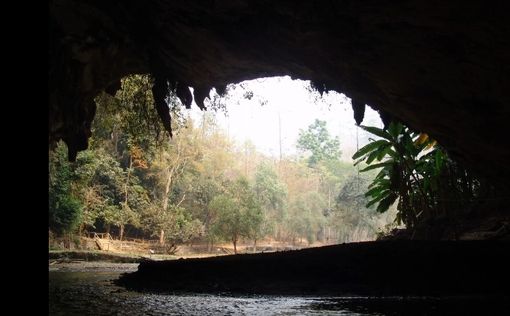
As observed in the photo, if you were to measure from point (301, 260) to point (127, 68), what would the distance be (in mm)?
5287

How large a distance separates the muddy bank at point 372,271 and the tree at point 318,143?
A: 151ft

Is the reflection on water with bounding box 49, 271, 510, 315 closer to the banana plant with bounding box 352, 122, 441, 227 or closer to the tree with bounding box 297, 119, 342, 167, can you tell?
the banana plant with bounding box 352, 122, 441, 227

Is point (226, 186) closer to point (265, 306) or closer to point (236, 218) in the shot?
→ point (236, 218)

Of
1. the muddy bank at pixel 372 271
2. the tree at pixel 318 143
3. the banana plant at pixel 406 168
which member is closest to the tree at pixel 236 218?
the banana plant at pixel 406 168

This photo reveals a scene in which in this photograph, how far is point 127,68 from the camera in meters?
8.52

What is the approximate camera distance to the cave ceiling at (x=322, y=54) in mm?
4891

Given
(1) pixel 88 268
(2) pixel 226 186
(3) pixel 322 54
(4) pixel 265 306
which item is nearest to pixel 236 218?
(2) pixel 226 186

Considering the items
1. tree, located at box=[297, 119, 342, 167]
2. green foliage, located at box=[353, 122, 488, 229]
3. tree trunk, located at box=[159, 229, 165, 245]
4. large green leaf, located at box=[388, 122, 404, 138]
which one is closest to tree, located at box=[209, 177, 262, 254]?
tree trunk, located at box=[159, 229, 165, 245]

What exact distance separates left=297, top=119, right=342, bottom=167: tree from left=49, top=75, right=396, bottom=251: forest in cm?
132

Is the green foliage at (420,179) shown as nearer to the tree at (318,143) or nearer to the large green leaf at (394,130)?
the large green leaf at (394,130)

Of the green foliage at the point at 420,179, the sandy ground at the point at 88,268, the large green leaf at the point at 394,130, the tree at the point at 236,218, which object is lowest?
the sandy ground at the point at 88,268

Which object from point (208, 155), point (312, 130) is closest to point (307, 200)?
point (208, 155)

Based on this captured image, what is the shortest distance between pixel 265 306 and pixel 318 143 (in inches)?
1975

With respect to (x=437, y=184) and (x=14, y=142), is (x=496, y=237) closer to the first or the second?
(x=437, y=184)
